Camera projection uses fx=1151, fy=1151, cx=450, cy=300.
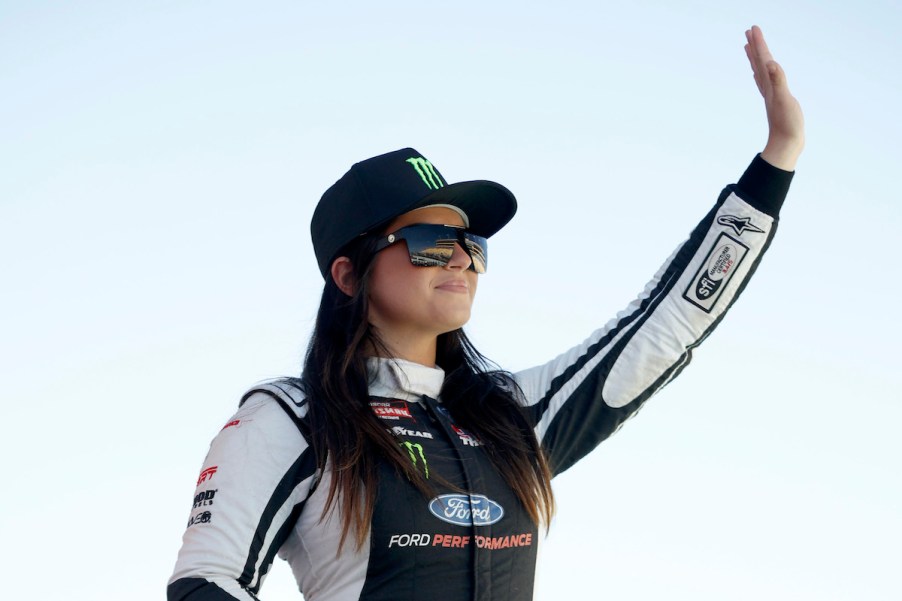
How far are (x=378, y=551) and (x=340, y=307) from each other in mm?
958

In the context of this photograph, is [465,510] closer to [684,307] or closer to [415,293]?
[415,293]

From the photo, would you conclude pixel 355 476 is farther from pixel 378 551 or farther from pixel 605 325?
pixel 605 325

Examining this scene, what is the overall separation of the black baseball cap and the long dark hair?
0.07 meters

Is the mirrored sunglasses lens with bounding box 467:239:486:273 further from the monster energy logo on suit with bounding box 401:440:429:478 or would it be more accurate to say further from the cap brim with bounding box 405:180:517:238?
the monster energy logo on suit with bounding box 401:440:429:478

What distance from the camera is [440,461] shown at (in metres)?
3.58

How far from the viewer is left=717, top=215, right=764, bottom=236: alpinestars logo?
154 inches

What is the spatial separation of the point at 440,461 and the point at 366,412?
0.91 feet

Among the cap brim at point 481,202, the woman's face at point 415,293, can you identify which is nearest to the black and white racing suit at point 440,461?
the woman's face at point 415,293

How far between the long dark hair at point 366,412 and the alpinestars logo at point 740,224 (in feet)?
3.06

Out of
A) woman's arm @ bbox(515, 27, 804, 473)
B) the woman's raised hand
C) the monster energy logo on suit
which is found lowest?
the monster energy logo on suit

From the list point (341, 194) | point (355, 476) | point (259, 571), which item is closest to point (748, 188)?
point (341, 194)

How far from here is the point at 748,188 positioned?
13.0 ft

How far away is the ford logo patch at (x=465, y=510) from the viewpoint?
3.44 meters

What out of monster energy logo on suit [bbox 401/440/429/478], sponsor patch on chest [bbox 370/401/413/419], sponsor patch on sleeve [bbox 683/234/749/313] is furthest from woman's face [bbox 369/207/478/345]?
sponsor patch on sleeve [bbox 683/234/749/313]
